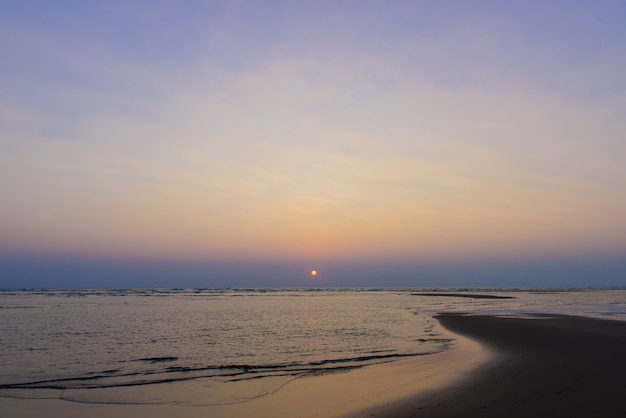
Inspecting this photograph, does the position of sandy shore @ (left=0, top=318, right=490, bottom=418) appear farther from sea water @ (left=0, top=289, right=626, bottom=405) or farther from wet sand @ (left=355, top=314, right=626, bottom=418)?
wet sand @ (left=355, top=314, right=626, bottom=418)

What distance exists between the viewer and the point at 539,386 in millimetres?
13102

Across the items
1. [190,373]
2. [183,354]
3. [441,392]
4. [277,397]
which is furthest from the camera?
[183,354]

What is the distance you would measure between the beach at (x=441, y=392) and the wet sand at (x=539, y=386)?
0.9 inches

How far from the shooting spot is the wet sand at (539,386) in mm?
10688

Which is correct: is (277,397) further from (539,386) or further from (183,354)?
(183,354)

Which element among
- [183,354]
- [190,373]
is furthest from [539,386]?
[183,354]

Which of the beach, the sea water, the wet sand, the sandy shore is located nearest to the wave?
the sea water

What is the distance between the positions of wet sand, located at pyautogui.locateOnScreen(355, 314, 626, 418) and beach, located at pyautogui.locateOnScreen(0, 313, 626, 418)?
0.02 metres

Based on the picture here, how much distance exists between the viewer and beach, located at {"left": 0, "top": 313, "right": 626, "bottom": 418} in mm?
11039

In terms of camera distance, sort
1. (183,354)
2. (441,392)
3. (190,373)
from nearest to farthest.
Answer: (441,392) → (190,373) → (183,354)

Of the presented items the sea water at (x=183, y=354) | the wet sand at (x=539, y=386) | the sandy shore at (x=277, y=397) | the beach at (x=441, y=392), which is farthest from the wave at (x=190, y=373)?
the wet sand at (x=539, y=386)

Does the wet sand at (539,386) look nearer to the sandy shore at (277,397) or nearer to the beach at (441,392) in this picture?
the beach at (441,392)

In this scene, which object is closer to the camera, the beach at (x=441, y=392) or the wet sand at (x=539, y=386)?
the wet sand at (x=539, y=386)

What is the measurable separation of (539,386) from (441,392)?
9.31ft
